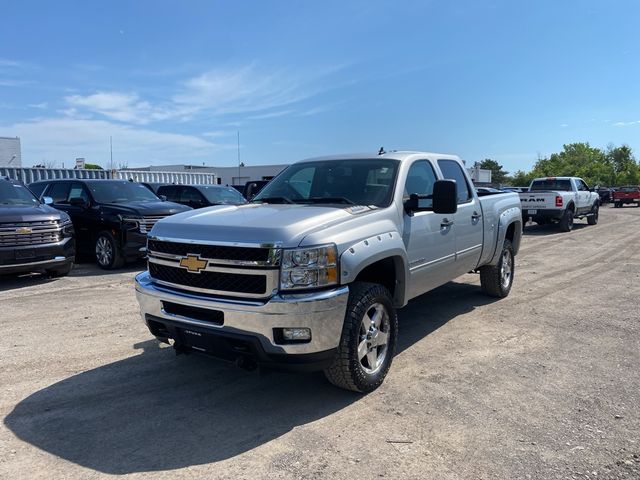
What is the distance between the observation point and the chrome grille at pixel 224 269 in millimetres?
3383

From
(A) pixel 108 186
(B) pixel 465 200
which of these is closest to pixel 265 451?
(B) pixel 465 200

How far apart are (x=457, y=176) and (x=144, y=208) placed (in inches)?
253

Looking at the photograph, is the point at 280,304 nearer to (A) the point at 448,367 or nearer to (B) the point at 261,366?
(B) the point at 261,366

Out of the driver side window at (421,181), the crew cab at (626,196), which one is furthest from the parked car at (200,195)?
the crew cab at (626,196)

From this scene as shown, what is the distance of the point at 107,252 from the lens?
986cm

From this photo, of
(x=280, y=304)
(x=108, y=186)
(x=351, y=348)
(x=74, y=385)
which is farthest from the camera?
(x=108, y=186)

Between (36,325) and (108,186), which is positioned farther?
(108,186)

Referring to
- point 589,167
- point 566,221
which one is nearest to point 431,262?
point 566,221

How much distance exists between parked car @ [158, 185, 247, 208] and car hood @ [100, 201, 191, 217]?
3.21 m

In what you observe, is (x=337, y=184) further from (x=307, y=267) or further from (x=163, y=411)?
(x=163, y=411)

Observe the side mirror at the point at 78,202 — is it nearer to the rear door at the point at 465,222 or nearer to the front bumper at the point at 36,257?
the front bumper at the point at 36,257

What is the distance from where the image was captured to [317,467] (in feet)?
9.71

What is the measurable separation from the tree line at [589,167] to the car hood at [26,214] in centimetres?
7473

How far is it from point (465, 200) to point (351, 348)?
3011 millimetres
